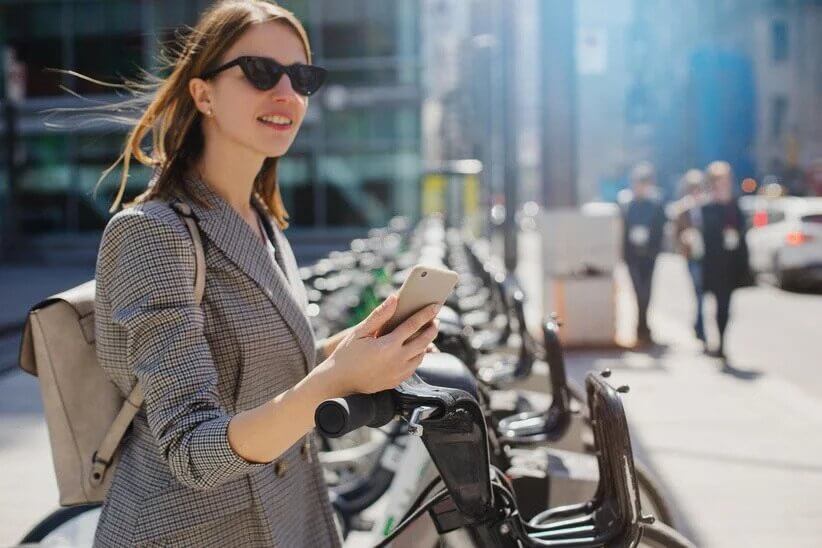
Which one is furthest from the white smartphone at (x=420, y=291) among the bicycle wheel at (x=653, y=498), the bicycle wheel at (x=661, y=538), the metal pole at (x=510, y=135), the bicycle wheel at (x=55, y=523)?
the metal pole at (x=510, y=135)

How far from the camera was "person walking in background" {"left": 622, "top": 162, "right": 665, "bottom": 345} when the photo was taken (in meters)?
11.0

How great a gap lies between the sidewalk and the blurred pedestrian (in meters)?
0.61

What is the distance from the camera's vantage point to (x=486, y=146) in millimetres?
14711

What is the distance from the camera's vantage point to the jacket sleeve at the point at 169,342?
4.79 ft

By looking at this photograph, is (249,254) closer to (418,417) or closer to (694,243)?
(418,417)

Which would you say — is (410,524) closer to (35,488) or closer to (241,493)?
(241,493)

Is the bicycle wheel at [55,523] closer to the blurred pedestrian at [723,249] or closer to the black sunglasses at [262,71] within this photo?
the black sunglasses at [262,71]

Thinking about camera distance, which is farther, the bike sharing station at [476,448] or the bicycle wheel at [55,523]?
the bicycle wheel at [55,523]

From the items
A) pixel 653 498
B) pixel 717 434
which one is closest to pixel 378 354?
pixel 653 498

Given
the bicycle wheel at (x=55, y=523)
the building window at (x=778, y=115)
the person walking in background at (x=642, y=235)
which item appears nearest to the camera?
the bicycle wheel at (x=55, y=523)

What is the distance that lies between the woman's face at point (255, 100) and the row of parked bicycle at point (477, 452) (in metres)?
0.50

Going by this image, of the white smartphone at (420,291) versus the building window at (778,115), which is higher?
the building window at (778,115)

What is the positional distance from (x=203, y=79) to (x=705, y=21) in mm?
68128

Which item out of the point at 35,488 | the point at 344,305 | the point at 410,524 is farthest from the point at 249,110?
the point at 35,488
